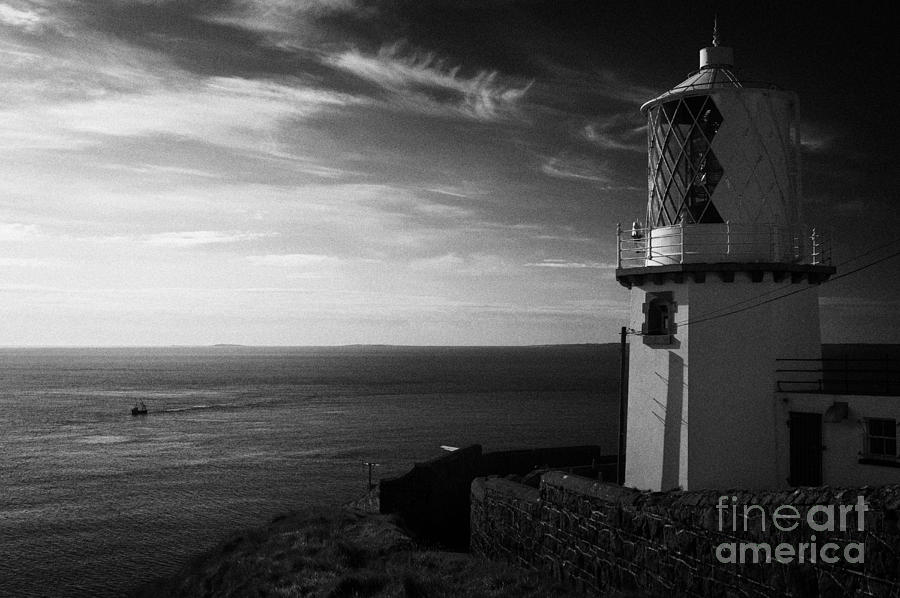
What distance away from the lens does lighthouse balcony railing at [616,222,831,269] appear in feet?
42.9

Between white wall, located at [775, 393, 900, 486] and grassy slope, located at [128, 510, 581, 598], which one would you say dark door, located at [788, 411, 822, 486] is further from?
grassy slope, located at [128, 510, 581, 598]

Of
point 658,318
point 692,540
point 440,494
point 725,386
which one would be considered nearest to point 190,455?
point 440,494

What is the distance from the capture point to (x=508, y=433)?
70.9 meters

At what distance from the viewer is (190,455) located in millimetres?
60000

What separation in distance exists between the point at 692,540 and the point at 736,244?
726 cm

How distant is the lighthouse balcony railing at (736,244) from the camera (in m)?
13.1

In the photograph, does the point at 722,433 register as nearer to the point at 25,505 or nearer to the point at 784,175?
the point at 784,175

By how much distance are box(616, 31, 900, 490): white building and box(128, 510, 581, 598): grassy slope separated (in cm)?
475

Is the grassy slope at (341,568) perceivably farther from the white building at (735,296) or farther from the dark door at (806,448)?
the dark door at (806,448)

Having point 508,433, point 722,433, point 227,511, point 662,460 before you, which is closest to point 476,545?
point 662,460

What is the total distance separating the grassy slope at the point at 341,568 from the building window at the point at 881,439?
642 cm

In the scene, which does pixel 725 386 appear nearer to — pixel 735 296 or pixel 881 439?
pixel 735 296

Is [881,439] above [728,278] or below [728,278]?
below

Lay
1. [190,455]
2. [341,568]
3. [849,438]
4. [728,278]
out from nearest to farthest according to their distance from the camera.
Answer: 1. [849,438]
2. [341,568]
3. [728,278]
4. [190,455]
